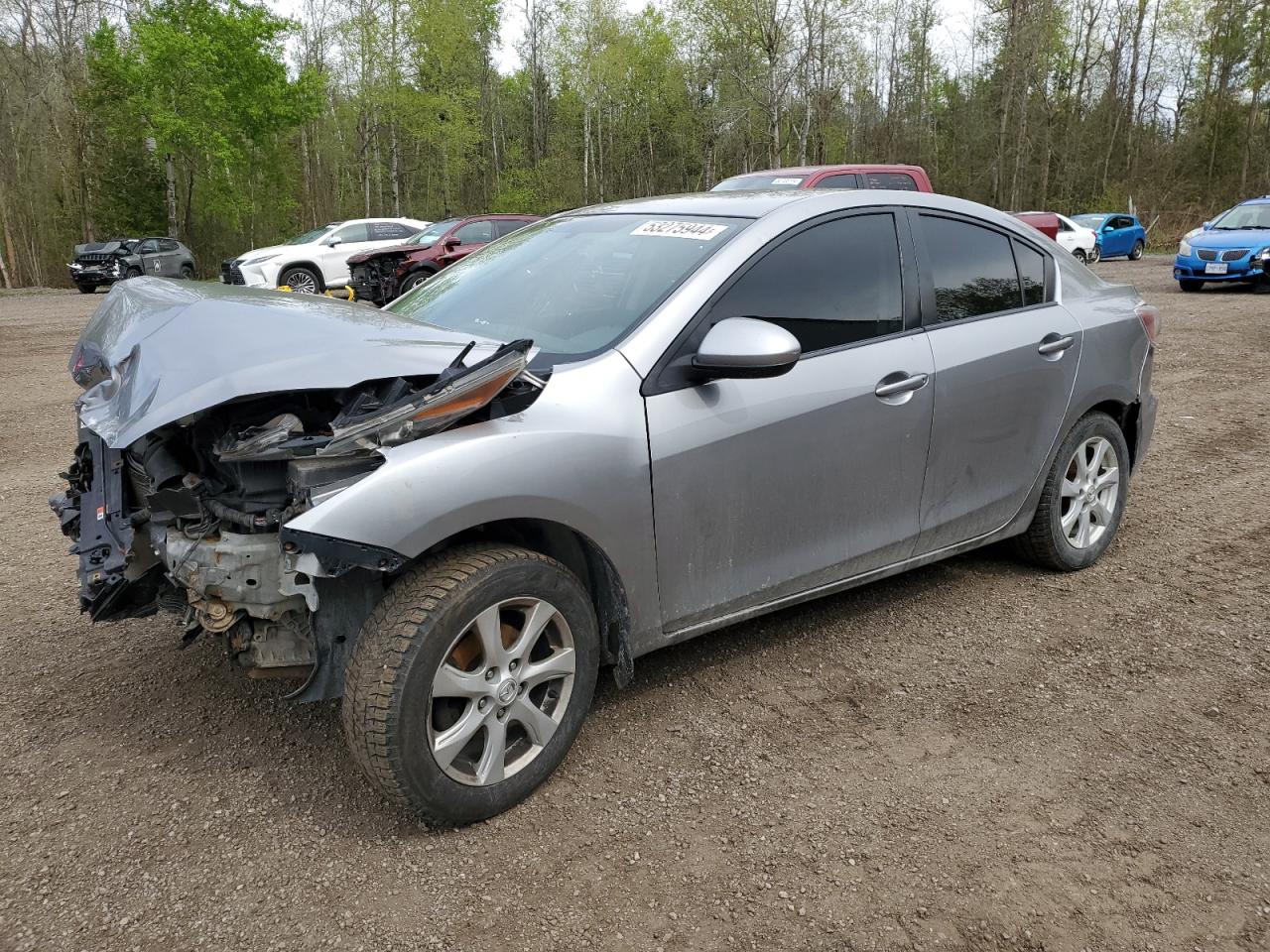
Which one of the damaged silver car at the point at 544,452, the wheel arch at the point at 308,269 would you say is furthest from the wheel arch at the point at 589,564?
the wheel arch at the point at 308,269

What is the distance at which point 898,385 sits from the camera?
342 centimetres

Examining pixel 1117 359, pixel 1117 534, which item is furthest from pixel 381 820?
pixel 1117 534

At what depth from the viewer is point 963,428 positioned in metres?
3.69

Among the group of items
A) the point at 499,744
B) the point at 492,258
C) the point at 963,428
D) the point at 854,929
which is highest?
the point at 492,258

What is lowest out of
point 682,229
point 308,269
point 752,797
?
point 752,797

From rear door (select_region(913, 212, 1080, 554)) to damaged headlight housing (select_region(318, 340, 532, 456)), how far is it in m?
1.78

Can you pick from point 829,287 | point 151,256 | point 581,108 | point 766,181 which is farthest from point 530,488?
point 581,108

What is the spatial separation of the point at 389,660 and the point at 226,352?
37.0 inches

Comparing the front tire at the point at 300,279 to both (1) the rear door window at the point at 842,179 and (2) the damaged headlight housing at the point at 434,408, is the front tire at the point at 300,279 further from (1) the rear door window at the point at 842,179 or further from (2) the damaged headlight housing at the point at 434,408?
(2) the damaged headlight housing at the point at 434,408

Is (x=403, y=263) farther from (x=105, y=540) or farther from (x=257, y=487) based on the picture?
(x=257, y=487)

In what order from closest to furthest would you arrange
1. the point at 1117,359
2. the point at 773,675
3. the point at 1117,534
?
the point at 773,675 < the point at 1117,359 < the point at 1117,534

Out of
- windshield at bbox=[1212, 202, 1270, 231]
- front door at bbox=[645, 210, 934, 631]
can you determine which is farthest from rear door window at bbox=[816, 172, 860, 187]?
windshield at bbox=[1212, 202, 1270, 231]

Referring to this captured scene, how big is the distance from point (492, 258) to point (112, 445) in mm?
1915

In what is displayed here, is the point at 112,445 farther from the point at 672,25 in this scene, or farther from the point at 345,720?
the point at 672,25
